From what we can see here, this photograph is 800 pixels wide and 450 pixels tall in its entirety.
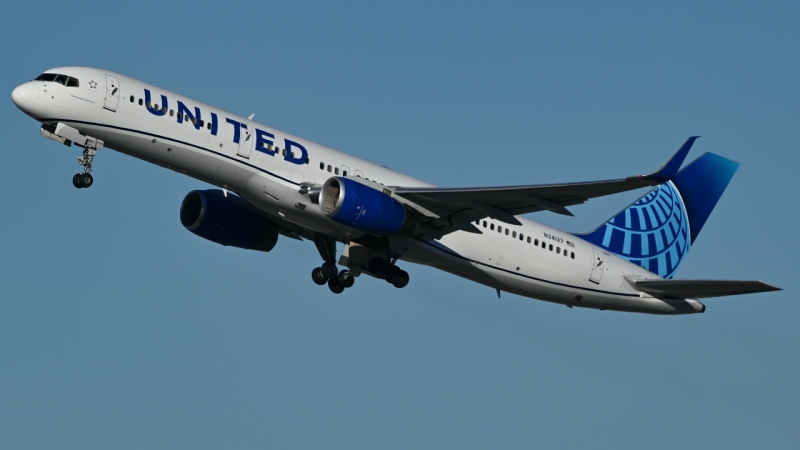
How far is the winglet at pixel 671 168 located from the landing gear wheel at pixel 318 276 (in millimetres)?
13867

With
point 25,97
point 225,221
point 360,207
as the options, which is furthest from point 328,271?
point 25,97

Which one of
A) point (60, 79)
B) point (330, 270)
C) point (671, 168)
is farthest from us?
point (330, 270)

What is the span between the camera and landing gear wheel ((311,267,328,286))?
4041 cm

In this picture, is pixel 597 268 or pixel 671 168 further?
pixel 597 268

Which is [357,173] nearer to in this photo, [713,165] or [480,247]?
[480,247]

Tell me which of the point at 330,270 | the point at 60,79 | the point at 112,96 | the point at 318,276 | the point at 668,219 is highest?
the point at 668,219

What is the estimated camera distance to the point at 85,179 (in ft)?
114

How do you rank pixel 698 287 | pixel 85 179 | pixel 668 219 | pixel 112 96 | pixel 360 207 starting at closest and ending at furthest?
pixel 112 96, pixel 360 207, pixel 85 179, pixel 698 287, pixel 668 219

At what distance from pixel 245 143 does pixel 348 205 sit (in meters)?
3.78

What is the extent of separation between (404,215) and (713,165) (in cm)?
1733

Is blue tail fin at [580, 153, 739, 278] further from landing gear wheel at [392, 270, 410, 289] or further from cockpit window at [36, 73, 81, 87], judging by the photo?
cockpit window at [36, 73, 81, 87]

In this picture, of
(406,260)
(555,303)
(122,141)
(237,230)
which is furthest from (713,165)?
(122,141)

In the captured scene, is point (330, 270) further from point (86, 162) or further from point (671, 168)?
point (671, 168)

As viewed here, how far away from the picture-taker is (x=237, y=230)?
4094 centimetres
